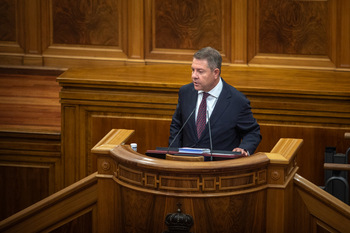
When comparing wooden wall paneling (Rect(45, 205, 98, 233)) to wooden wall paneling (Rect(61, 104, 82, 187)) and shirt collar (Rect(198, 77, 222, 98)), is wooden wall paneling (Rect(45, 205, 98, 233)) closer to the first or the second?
shirt collar (Rect(198, 77, 222, 98))

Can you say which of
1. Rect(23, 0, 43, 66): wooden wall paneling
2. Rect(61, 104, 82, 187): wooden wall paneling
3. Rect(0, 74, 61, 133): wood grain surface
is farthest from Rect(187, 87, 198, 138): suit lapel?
Rect(23, 0, 43, 66): wooden wall paneling

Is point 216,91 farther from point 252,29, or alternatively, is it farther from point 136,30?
point 136,30

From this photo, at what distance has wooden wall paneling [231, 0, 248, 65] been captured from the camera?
14.0 feet

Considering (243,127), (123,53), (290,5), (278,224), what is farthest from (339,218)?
(123,53)

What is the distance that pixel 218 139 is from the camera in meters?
2.25

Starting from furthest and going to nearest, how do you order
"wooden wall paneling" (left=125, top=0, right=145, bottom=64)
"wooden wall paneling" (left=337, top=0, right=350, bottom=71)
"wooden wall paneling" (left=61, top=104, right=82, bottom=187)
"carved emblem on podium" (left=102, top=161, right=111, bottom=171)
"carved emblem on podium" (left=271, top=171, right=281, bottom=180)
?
"wooden wall paneling" (left=125, top=0, right=145, bottom=64)
"wooden wall paneling" (left=337, top=0, right=350, bottom=71)
"wooden wall paneling" (left=61, top=104, right=82, bottom=187)
"carved emblem on podium" (left=102, top=161, right=111, bottom=171)
"carved emblem on podium" (left=271, top=171, right=281, bottom=180)

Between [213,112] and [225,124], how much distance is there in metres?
0.08

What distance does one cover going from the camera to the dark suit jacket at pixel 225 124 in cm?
224

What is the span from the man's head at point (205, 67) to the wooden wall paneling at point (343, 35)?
2.29m

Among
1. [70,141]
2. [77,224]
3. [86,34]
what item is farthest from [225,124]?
[86,34]

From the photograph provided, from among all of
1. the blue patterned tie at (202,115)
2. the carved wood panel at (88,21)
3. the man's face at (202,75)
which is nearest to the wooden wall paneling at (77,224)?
the blue patterned tie at (202,115)

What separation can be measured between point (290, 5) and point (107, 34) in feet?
5.28

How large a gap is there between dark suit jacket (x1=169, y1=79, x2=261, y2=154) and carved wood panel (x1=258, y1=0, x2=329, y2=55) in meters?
2.11

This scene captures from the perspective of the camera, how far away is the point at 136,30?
441 centimetres
